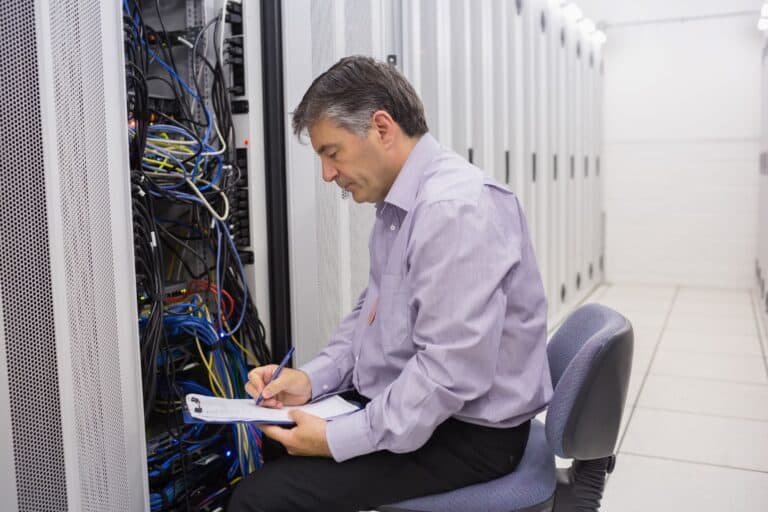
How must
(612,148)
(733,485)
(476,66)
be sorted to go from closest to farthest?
1. (733,485)
2. (476,66)
3. (612,148)

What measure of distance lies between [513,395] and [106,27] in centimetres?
103

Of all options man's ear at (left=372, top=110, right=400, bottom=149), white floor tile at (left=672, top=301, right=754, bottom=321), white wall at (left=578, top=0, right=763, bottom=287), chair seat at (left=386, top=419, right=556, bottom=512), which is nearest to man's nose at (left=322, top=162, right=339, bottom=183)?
man's ear at (left=372, top=110, right=400, bottom=149)

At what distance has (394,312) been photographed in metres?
1.29

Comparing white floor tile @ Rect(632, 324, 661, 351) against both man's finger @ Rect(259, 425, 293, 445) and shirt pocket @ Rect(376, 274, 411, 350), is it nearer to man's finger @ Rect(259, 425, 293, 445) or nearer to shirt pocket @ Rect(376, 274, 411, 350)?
shirt pocket @ Rect(376, 274, 411, 350)

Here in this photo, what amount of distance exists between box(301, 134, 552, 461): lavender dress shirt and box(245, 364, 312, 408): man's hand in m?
0.17

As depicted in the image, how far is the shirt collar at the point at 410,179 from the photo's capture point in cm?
133

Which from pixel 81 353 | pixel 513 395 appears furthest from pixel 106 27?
pixel 513 395

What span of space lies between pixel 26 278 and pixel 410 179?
73cm

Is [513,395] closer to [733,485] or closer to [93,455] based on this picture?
[93,455]

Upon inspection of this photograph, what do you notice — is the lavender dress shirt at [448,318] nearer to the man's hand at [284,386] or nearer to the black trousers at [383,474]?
the black trousers at [383,474]

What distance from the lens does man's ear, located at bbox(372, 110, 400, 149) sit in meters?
1.29

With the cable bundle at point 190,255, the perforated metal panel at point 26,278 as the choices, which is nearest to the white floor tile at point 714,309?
the cable bundle at point 190,255

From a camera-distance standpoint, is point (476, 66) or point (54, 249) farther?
point (476, 66)

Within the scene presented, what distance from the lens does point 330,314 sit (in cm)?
216
